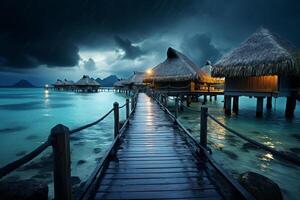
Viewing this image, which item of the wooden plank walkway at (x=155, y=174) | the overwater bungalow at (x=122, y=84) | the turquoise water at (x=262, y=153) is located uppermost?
the overwater bungalow at (x=122, y=84)

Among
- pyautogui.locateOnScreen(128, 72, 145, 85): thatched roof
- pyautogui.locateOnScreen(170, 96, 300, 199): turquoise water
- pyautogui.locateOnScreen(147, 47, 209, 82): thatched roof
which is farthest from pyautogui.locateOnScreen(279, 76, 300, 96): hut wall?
pyautogui.locateOnScreen(128, 72, 145, 85): thatched roof

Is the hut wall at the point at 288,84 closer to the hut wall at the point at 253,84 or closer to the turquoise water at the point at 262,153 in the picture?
the hut wall at the point at 253,84

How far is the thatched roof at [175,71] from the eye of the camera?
63.4ft

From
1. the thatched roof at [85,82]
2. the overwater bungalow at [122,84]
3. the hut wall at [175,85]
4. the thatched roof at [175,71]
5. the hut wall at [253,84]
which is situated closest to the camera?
Result: the hut wall at [253,84]

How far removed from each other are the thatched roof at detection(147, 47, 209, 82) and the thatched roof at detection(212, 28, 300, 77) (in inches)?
159

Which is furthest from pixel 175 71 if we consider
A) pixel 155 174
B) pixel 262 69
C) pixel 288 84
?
pixel 155 174

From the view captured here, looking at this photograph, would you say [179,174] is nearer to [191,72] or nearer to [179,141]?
[179,141]

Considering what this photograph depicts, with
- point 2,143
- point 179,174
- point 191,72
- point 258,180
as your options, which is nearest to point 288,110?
point 191,72

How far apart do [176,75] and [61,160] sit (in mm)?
18488

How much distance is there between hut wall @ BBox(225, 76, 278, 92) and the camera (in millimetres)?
14156

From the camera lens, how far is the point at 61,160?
7.05 feet

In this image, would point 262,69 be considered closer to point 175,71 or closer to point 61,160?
point 175,71

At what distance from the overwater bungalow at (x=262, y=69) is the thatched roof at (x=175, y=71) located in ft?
13.2

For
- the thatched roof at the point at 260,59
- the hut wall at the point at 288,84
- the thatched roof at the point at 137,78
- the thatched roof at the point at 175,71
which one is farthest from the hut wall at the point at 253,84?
the thatched roof at the point at 137,78
